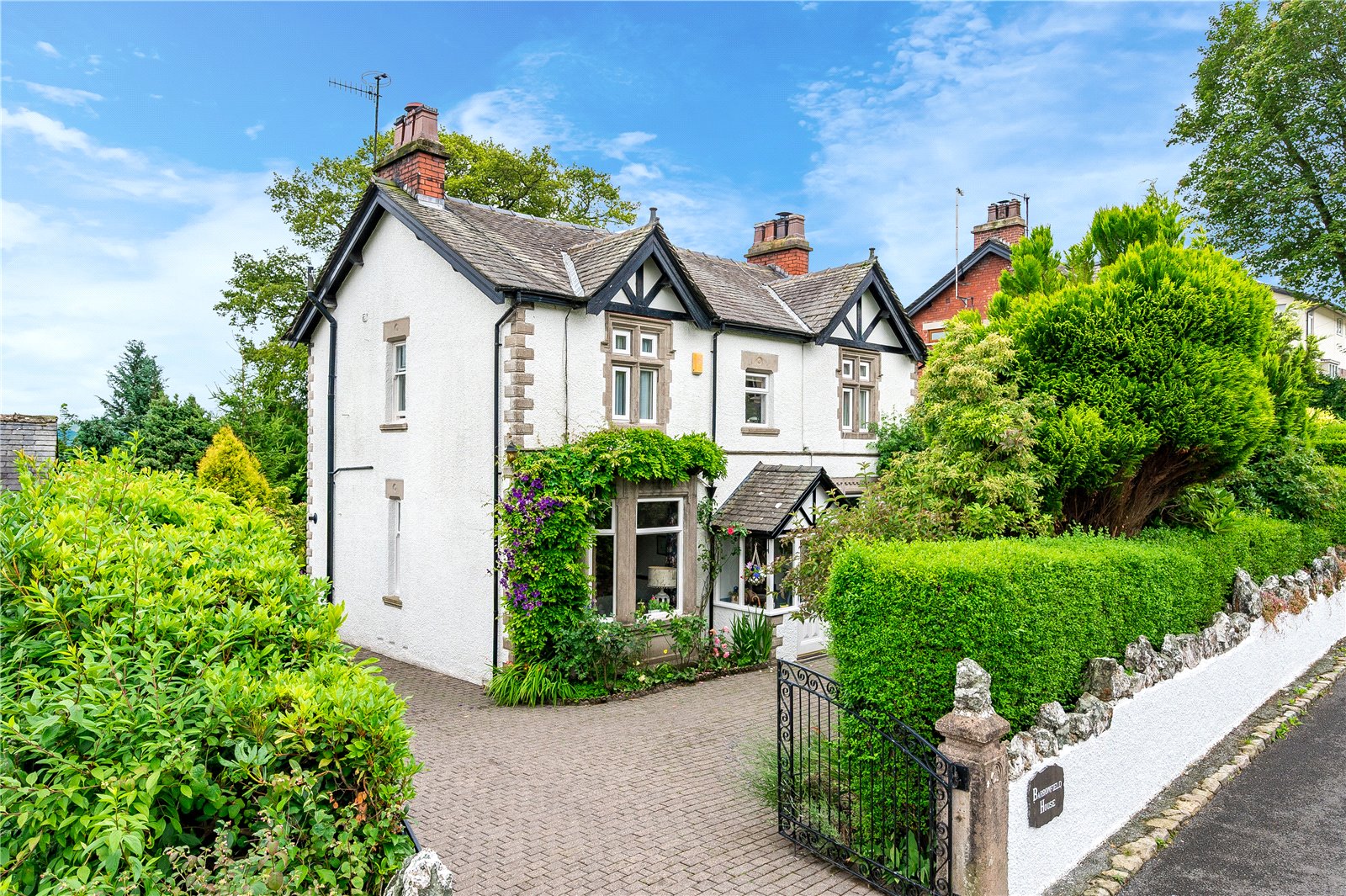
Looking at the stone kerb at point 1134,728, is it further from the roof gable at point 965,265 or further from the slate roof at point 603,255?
the roof gable at point 965,265

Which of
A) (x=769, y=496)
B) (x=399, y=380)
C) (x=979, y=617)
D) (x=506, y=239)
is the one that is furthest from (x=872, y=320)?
(x=979, y=617)

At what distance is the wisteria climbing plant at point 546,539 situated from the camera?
41.8ft

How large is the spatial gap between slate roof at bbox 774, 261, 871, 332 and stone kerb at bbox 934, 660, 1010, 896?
40.1 feet

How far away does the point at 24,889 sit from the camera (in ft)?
10.6

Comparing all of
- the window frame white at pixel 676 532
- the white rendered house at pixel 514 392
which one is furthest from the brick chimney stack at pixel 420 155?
the window frame white at pixel 676 532

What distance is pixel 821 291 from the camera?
1895 cm

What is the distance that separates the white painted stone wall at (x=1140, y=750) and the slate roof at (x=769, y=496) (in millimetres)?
6835

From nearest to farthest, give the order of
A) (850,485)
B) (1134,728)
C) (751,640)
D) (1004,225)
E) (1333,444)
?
(1134,728), (751,640), (850,485), (1333,444), (1004,225)

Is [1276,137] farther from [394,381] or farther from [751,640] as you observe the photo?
[394,381]

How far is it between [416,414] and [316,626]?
1076 centimetres

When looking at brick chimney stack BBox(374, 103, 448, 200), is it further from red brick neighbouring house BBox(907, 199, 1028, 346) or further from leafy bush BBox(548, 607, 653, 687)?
red brick neighbouring house BBox(907, 199, 1028, 346)

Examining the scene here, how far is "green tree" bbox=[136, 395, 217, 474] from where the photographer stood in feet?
85.5

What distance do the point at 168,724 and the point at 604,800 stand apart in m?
5.96

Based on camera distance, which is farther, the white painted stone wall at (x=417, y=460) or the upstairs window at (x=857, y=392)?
the upstairs window at (x=857, y=392)
